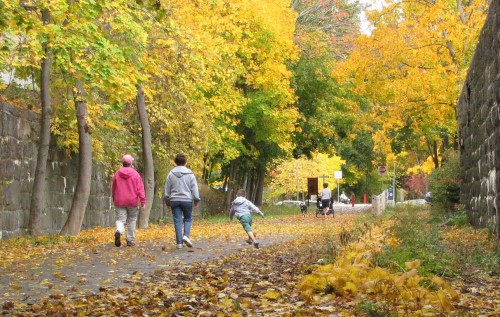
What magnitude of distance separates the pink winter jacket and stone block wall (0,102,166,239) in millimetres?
3270

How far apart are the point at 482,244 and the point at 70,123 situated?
11.8 metres

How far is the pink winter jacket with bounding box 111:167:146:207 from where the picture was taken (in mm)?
17359

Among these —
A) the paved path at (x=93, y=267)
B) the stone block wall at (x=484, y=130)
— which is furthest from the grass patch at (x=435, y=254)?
the paved path at (x=93, y=267)

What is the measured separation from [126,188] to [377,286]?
9660 millimetres

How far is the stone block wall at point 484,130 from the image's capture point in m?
15.3

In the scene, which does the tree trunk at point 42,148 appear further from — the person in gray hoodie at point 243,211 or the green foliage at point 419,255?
the green foliage at point 419,255

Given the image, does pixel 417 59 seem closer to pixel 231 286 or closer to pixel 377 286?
pixel 231 286

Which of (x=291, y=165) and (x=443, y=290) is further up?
(x=291, y=165)

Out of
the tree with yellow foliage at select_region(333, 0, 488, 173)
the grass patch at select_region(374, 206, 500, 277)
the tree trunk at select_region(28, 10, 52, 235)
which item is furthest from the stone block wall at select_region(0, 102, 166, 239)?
the tree with yellow foliage at select_region(333, 0, 488, 173)

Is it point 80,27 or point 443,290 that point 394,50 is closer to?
point 80,27

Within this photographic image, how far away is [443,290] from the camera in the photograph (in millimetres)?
8203

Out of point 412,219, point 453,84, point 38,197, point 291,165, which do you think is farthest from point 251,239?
point 291,165

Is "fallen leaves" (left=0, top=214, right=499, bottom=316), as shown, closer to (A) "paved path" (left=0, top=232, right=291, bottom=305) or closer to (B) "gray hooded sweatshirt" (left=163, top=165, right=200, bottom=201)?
(A) "paved path" (left=0, top=232, right=291, bottom=305)

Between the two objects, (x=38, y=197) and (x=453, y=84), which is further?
(x=453, y=84)
